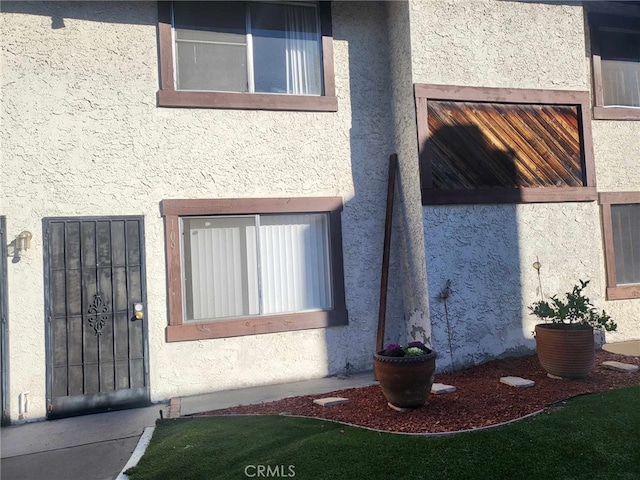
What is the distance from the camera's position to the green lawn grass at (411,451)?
3426 millimetres

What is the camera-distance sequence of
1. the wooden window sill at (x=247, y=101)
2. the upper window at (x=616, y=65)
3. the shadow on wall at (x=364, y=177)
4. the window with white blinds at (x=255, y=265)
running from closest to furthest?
1. the wooden window sill at (x=247, y=101)
2. the window with white blinds at (x=255, y=265)
3. the shadow on wall at (x=364, y=177)
4. the upper window at (x=616, y=65)

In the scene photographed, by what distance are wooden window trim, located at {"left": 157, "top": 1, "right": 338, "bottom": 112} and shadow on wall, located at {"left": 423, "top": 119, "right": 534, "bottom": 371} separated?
1705 millimetres

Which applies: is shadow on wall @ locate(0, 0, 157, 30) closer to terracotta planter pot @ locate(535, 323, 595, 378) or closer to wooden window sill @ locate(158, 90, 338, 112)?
wooden window sill @ locate(158, 90, 338, 112)

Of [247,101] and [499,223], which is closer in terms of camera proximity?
[247,101]

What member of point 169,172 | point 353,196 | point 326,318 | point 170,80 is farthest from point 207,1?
point 326,318

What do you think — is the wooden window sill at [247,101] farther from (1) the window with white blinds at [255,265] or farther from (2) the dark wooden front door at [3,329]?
(2) the dark wooden front door at [3,329]

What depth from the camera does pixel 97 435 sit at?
195 inches

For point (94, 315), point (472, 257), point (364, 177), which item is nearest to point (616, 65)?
point (472, 257)

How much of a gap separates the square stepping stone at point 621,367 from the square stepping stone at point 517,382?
128 cm

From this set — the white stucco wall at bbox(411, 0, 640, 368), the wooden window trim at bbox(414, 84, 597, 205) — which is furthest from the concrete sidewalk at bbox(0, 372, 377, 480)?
the wooden window trim at bbox(414, 84, 597, 205)

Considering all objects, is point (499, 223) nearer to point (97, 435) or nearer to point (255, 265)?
point (255, 265)

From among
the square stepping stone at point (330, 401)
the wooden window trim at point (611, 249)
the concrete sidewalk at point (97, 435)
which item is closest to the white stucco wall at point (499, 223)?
the wooden window trim at point (611, 249)

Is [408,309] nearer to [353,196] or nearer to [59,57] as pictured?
[353,196]

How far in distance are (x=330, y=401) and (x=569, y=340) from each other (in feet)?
9.57
